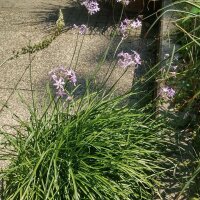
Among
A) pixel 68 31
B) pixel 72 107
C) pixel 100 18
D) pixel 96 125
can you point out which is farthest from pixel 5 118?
pixel 100 18

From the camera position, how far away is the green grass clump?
2602mm

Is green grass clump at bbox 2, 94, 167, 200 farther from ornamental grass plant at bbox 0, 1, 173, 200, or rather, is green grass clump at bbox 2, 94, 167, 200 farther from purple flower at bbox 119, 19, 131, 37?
purple flower at bbox 119, 19, 131, 37

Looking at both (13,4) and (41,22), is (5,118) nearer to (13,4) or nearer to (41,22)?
(41,22)

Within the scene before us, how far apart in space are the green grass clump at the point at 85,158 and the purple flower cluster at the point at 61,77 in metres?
0.19

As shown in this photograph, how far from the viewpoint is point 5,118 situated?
4148 mm

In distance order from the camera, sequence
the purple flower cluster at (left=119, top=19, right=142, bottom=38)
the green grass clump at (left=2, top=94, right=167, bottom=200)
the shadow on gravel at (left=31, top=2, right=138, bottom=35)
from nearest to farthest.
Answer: the green grass clump at (left=2, top=94, right=167, bottom=200), the purple flower cluster at (left=119, top=19, right=142, bottom=38), the shadow on gravel at (left=31, top=2, right=138, bottom=35)

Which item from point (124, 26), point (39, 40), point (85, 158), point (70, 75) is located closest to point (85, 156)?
point (85, 158)

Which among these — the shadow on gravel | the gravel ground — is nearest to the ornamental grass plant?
the gravel ground

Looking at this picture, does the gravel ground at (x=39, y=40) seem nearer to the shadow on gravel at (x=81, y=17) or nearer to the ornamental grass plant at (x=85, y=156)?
the shadow on gravel at (x=81, y=17)

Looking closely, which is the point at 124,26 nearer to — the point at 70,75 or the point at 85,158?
the point at 70,75

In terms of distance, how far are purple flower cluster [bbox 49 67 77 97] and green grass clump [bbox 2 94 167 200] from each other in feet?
0.63

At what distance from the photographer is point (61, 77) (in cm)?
267

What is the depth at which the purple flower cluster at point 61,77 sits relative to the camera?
2.62m

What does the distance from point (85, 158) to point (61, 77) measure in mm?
478
